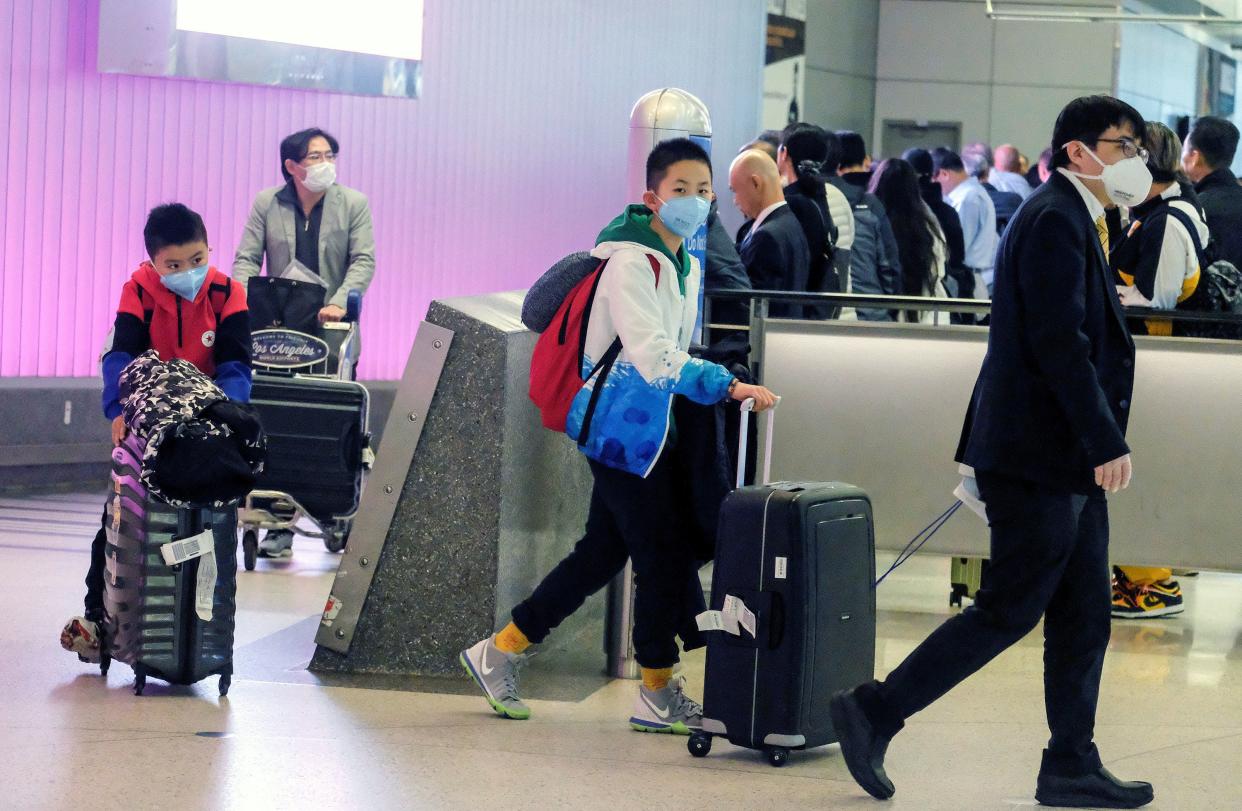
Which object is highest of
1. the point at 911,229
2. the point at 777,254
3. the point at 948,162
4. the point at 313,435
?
the point at 948,162

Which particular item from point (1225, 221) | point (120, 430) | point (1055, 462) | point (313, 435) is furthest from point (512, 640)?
point (1225, 221)

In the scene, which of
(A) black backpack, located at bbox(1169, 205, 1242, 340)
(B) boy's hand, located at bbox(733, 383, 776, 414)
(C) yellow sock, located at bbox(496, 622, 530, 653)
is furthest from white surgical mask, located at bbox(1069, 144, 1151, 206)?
(A) black backpack, located at bbox(1169, 205, 1242, 340)

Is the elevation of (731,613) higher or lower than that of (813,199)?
lower

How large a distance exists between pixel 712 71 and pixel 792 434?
9.05m

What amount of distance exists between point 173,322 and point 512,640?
4.30 ft

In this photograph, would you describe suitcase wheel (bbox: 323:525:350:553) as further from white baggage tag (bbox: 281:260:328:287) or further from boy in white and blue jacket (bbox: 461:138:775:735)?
boy in white and blue jacket (bbox: 461:138:775:735)

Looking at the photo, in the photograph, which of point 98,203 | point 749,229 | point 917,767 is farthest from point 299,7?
point 917,767

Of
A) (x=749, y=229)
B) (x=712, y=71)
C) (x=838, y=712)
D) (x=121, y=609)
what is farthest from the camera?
(x=712, y=71)

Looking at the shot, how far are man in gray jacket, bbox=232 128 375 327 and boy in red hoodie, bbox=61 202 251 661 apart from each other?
2413 mm

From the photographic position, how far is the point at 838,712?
3879 millimetres

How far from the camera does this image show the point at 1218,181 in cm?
698

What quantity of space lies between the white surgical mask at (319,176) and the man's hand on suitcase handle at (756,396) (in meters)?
3.85

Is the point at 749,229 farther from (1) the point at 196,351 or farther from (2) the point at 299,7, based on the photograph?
(2) the point at 299,7

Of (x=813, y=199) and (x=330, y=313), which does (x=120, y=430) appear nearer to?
(x=330, y=313)
